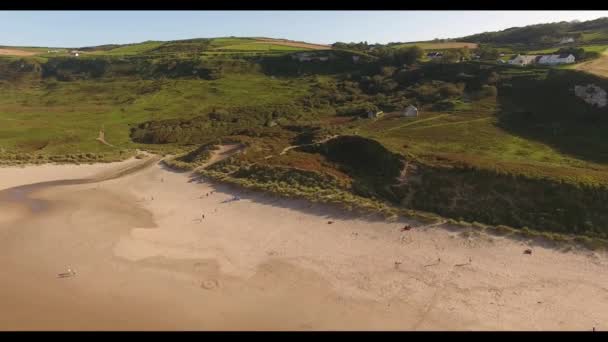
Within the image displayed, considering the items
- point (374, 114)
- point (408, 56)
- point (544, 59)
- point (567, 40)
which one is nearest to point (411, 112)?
point (374, 114)

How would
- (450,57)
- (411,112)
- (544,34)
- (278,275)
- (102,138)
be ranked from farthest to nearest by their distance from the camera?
(544,34), (450,57), (102,138), (411,112), (278,275)

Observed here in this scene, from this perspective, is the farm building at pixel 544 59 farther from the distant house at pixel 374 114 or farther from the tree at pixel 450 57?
the distant house at pixel 374 114

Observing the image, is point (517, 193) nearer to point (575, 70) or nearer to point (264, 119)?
point (575, 70)

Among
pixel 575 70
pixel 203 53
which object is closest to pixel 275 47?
pixel 203 53

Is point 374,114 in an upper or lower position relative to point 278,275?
upper

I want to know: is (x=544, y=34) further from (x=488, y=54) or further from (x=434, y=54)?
(x=434, y=54)

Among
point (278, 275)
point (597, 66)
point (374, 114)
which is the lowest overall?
point (278, 275)

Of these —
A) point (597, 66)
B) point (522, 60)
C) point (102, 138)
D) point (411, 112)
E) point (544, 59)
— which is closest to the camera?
point (411, 112)

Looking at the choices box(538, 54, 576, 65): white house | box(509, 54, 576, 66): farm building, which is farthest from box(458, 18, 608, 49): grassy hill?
box(538, 54, 576, 65): white house
